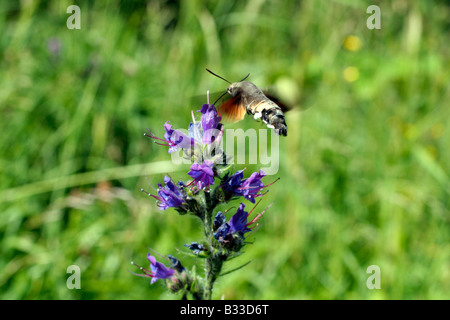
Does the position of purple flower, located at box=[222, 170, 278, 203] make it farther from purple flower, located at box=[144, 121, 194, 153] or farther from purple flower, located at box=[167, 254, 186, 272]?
purple flower, located at box=[167, 254, 186, 272]

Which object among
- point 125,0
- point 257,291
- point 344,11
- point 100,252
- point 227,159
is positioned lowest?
point 257,291

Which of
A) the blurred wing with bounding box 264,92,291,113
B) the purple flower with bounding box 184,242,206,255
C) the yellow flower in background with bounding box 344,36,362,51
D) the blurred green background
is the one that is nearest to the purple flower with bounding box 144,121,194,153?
the purple flower with bounding box 184,242,206,255

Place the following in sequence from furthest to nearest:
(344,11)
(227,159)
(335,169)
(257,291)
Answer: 1. (344,11)
2. (335,169)
3. (257,291)
4. (227,159)

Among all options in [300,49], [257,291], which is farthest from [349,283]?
[300,49]

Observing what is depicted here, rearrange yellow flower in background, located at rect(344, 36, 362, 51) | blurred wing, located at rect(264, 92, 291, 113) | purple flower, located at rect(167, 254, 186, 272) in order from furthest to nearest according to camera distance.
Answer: yellow flower in background, located at rect(344, 36, 362, 51), blurred wing, located at rect(264, 92, 291, 113), purple flower, located at rect(167, 254, 186, 272)

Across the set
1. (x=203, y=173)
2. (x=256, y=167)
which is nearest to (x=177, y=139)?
(x=203, y=173)

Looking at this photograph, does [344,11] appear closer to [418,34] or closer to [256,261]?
[418,34]

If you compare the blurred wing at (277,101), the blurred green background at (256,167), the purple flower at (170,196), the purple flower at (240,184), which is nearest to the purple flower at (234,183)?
the purple flower at (240,184)
